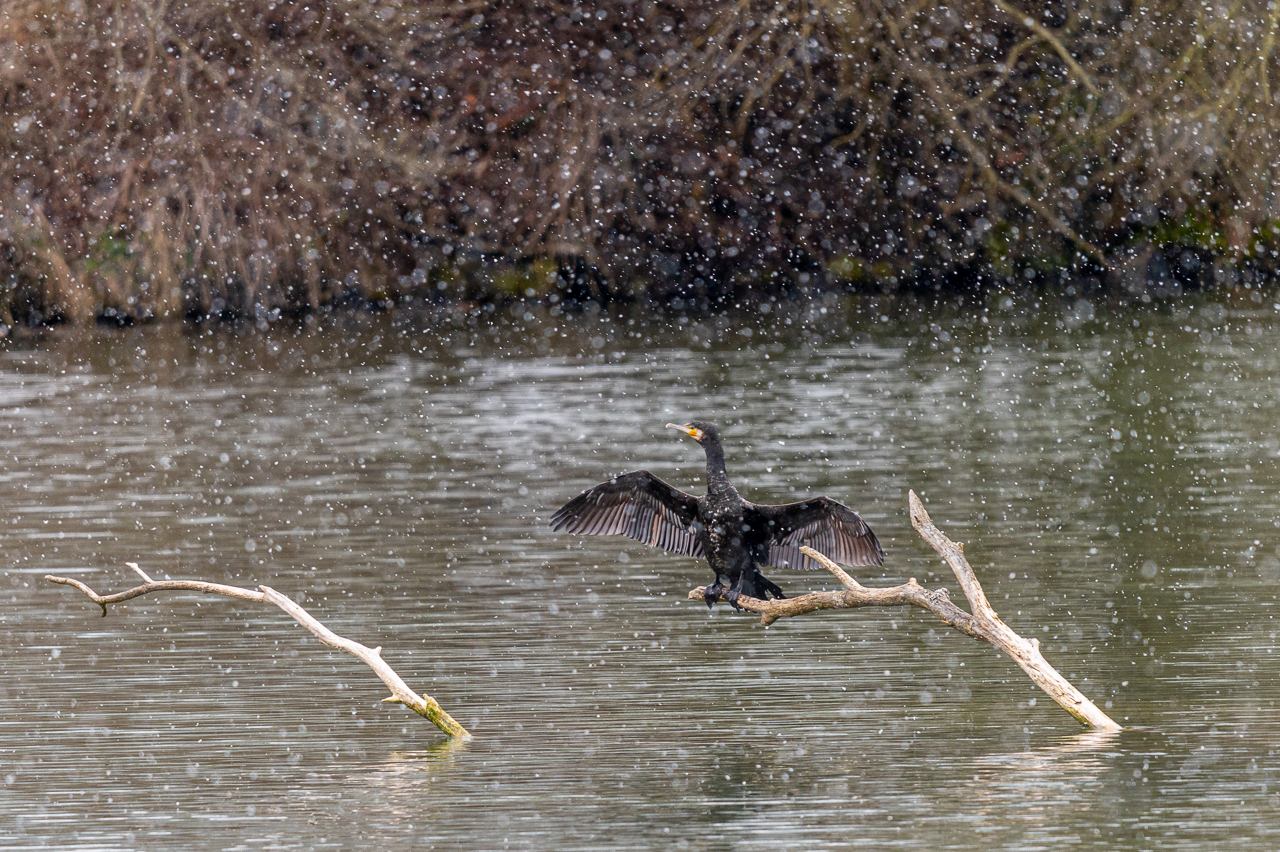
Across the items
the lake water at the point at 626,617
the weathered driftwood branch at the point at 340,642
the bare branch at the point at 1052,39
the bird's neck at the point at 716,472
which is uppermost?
the bare branch at the point at 1052,39

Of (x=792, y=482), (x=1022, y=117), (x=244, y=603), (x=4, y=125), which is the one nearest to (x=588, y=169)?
(x=1022, y=117)

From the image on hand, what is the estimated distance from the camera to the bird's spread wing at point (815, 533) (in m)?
9.07

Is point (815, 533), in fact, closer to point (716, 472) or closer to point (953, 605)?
point (716, 472)

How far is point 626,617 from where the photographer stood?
11938 millimetres

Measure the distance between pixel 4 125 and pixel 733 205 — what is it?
1075 cm

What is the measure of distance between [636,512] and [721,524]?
0.46 m

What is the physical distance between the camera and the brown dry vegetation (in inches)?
1226

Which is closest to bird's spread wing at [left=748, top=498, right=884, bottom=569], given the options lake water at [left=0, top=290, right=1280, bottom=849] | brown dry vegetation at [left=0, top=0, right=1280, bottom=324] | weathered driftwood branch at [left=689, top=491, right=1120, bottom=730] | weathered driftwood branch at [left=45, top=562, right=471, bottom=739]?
weathered driftwood branch at [left=689, top=491, right=1120, bottom=730]

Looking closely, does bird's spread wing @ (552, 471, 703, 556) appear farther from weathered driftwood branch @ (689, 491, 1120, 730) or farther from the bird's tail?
weathered driftwood branch @ (689, 491, 1120, 730)

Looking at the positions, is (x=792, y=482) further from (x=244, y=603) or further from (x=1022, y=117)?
(x=1022, y=117)

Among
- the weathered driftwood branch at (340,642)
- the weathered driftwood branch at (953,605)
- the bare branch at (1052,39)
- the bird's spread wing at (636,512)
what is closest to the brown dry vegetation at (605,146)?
the bare branch at (1052,39)

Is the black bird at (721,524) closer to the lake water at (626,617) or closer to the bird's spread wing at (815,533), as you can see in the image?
the bird's spread wing at (815,533)

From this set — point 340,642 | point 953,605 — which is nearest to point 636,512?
point 340,642

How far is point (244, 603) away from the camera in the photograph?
12.9m
